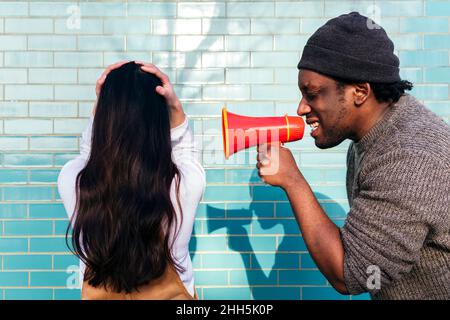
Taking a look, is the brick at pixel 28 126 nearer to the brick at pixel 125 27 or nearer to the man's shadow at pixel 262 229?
the brick at pixel 125 27

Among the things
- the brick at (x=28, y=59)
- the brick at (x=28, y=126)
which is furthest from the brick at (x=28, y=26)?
the brick at (x=28, y=126)

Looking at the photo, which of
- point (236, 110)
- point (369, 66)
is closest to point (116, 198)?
point (369, 66)

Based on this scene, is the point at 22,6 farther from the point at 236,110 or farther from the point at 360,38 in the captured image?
the point at 360,38

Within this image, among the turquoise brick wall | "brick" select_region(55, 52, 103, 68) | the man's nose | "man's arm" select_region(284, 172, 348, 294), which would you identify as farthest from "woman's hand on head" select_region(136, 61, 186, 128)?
"brick" select_region(55, 52, 103, 68)

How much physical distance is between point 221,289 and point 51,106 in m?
1.84

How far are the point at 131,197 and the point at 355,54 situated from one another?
108 cm

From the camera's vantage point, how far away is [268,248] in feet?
14.4

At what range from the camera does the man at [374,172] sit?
6.98ft

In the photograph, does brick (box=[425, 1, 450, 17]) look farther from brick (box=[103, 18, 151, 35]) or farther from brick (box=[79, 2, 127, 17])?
brick (box=[79, 2, 127, 17])

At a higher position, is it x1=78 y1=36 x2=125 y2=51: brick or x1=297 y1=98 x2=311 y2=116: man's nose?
x1=78 y1=36 x2=125 y2=51: brick

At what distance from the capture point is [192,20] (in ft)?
14.1

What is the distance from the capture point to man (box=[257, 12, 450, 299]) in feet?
6.98

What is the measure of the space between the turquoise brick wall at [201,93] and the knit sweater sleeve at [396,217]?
7.16 feet

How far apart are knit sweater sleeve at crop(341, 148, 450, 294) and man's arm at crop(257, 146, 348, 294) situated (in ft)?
0.16
